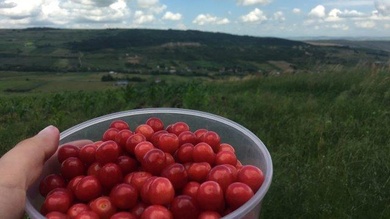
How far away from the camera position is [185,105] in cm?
682

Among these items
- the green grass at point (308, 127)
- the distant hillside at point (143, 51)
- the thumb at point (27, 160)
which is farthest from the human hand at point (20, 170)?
the distant hillside at point (143, 51)

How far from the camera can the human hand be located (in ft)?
4.61

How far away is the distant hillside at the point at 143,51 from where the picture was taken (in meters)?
35.7

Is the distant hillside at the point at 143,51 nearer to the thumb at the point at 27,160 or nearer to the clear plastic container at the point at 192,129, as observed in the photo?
the clear plastic container at the point at 192,129

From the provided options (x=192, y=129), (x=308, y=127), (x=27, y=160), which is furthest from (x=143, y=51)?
(x=27, y=160)

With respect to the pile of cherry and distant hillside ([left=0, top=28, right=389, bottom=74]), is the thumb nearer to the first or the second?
the pile of cherry

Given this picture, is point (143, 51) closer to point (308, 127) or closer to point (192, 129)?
point (308, 127)

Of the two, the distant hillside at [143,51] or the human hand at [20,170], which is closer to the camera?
the human hand at [20,170]

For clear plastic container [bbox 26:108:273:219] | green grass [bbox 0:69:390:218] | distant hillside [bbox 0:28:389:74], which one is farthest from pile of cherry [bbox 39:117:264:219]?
distant hillside [bbox 0:28:389:74]

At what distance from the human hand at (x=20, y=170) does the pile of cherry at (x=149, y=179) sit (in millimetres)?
99

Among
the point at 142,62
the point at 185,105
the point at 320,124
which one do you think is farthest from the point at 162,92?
the point at 142,62

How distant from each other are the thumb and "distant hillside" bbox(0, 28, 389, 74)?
2723cm

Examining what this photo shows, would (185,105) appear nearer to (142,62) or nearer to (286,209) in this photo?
(286,209)

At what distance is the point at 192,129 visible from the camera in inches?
87.8
